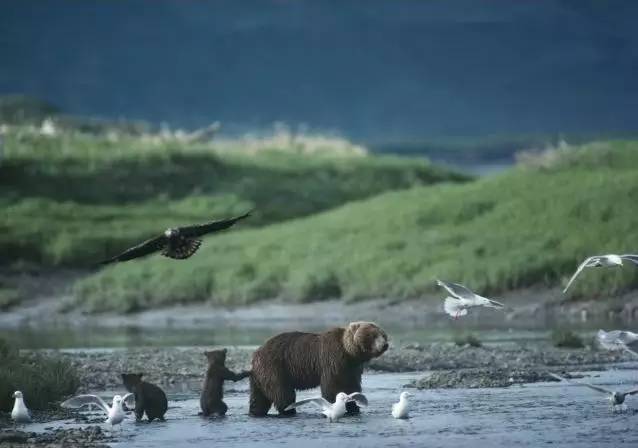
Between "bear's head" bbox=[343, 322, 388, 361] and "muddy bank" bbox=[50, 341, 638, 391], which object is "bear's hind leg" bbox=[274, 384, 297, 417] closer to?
"bear's head" bbox=[343, 322, 388, 361]

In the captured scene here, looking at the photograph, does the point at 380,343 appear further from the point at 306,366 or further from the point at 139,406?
the point at 139,406

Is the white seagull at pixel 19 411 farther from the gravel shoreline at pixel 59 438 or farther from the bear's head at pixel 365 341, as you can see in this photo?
the bear's head at pixel 365 341

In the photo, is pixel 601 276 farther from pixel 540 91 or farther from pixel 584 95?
pixel 540 91

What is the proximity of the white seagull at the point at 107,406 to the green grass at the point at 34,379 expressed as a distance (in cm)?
57

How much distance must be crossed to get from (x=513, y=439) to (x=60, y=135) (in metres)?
36.3

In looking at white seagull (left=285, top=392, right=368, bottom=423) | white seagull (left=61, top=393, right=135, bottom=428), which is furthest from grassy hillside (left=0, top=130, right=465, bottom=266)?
white seagull (left=285, top=392, right=368, bottom=423)

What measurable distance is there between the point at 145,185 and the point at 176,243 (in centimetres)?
3222

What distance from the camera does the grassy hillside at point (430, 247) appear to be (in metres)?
35.1

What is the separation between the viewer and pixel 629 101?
67.6m

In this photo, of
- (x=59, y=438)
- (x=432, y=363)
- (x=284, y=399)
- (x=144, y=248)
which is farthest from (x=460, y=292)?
(x=432, y=363)

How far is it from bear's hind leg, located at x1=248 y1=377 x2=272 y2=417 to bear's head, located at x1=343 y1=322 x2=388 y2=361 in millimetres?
969

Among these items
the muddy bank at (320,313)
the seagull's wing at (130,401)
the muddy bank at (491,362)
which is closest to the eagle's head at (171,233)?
the seagull's wing at (130,401)

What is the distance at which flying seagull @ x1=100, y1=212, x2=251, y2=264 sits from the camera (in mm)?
16922

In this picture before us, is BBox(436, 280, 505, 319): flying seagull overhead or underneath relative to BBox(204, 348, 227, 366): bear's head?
overhead
